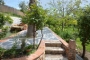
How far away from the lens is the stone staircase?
22.1ft

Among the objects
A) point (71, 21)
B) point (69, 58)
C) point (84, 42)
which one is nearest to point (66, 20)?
point (71, 21)

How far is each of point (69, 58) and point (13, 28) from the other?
9820 millimetres

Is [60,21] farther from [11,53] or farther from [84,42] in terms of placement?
[11,53]

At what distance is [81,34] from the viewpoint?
955 cm

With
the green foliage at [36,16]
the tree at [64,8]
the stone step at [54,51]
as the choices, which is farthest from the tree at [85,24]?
the tree at [64,8]

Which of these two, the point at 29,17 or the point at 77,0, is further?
the point at 77,0

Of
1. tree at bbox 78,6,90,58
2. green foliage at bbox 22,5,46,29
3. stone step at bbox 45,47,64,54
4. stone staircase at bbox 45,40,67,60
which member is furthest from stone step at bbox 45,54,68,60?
tree at bbox 78,6,90,58

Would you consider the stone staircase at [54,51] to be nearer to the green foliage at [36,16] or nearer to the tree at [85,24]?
the green foliage at [36,16]

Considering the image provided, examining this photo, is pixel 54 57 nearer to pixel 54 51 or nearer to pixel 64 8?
pixel 54 51

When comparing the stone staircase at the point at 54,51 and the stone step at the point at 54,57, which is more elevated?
the stone staircase at the point at 54,51

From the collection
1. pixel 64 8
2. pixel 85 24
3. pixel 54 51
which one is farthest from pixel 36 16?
pixel 64 8

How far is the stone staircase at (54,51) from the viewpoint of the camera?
6736 mm

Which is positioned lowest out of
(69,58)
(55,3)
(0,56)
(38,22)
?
(69,58)

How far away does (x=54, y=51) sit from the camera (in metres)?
7.07
